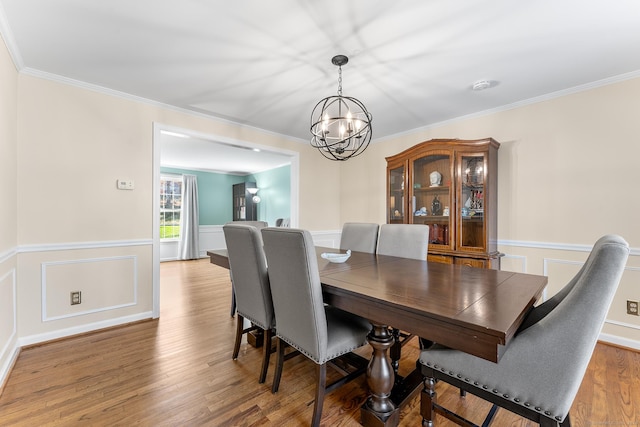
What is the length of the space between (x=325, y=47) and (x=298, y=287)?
1.66 meters

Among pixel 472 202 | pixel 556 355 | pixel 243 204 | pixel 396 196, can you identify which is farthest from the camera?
pixel 243 204

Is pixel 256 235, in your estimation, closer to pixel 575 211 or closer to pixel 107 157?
pixel 107 157

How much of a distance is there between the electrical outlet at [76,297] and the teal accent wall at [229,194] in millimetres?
4420

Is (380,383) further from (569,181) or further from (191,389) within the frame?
(569,181)

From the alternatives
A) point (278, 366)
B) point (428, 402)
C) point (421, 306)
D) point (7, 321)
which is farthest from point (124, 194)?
point (428, 402)

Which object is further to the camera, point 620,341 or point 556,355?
point 620,341

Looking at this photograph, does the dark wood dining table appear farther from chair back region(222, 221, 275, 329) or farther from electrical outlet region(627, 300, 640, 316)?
electrical outlet region(627, 300, 640, 316)

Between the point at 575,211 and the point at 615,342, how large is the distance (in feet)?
3.84

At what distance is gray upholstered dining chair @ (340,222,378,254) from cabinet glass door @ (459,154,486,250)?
3.42ft

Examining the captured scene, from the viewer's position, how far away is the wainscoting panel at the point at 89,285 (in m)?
2.44

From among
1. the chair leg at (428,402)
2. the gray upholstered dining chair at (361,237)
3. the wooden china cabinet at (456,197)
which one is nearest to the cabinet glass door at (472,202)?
the wooden china cabinet at (456,197)

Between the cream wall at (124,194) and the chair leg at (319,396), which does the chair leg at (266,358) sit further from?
the cream wall at (124,194)

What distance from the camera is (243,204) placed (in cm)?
738

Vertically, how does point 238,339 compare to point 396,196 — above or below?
below
